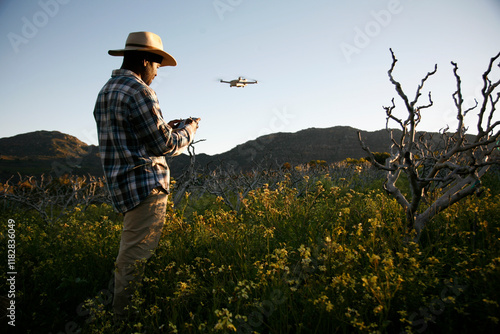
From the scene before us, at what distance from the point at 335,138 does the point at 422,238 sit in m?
63.1

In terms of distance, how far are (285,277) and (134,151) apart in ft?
5.22

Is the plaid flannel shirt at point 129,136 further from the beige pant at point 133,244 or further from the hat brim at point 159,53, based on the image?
the hat brim at point 159,53

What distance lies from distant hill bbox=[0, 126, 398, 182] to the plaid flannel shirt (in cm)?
3352

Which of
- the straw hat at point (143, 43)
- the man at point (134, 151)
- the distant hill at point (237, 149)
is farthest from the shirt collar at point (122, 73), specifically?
the distant hill at point (237, 149)

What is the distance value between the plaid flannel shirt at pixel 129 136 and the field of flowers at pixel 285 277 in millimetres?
828

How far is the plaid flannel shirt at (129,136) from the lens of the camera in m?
2.19

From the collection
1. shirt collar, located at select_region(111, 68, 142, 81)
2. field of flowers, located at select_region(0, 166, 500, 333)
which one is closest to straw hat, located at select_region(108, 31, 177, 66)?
shirt collar, located at select_region(111, 68, 142, 81)

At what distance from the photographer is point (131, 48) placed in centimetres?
241

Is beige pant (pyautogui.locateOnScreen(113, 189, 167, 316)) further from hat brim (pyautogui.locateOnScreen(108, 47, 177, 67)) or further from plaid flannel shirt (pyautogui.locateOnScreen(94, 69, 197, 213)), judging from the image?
hat brim (pyautogui.locateOnScreen(108, 47, 177, 67))

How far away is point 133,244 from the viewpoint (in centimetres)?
235

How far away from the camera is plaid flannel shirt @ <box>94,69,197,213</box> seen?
2.19 metres

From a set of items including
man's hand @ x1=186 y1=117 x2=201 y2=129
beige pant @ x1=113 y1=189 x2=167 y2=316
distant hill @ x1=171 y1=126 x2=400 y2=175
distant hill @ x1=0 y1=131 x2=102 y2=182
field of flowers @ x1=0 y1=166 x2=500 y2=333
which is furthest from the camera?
distant hill @ x1=171 y1=126 x2=400 y2=175

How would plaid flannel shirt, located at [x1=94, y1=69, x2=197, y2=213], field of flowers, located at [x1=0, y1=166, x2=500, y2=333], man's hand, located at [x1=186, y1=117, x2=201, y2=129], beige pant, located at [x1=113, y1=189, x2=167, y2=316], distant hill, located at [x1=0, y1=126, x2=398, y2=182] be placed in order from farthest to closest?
distant hill, located at [x1=0, y1=126, x2=398, y2=182] → man's hand, located at [x1=186, y1=117, x2=201, y2=129] → beige pant, located at [x1=113, y1=189, x2=167, y2=316] → plaid flannel shirt, located at [x1=94, y1=69, x2=197, y2=213] → field of flowers, located at [x1=0, y1=166, x2=500, y2=333]

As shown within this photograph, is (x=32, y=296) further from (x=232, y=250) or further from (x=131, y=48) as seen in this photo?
(x=131, y=48)
